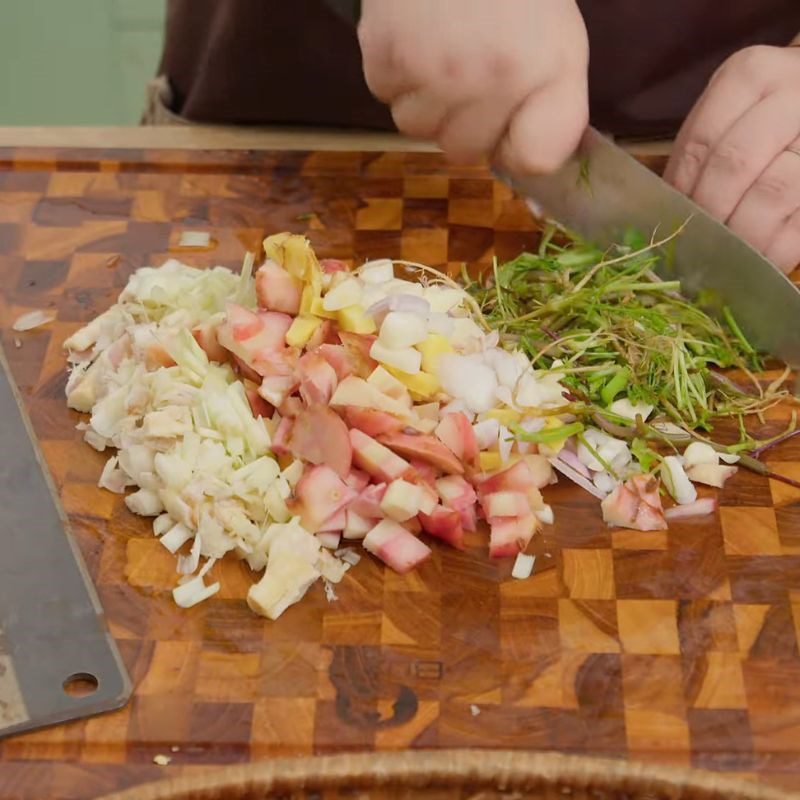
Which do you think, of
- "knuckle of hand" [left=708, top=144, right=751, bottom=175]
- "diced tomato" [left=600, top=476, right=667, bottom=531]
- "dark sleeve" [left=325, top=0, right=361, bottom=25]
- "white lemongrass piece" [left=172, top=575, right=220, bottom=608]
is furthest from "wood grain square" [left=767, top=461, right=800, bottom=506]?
"dark sleeve" [left=325, top=0, right=361, bottom=25]

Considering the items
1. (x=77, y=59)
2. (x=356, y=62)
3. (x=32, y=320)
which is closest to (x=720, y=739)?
(x=32, y=320)

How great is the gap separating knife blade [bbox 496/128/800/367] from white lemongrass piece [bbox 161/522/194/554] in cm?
58

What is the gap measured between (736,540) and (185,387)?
1.79 feet

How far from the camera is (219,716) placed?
3.79 feet

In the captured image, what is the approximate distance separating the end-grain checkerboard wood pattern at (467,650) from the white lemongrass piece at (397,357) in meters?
0.18

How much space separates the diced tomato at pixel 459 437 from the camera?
1302 millimetres

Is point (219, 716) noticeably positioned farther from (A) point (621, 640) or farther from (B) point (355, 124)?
(B) point (355, 124)

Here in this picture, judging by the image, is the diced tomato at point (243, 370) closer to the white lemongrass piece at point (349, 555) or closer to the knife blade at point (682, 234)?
the white lemongrass piece at point (349, 555)

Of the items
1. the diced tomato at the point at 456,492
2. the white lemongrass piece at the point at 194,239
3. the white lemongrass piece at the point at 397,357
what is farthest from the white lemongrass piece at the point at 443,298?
the white lemongrass piece at the point at 194,239

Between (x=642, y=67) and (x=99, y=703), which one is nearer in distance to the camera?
(x=99, y=703)

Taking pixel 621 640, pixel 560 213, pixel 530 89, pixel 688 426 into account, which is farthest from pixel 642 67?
pixel 621 640

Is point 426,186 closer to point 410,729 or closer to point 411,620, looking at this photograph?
point 411,620

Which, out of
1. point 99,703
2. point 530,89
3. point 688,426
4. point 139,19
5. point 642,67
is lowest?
point 139,19

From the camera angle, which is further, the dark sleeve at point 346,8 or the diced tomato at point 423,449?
the dark sleeve at point 346,8
